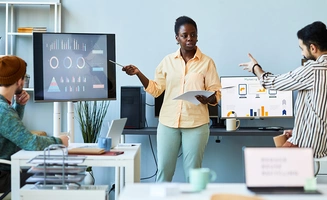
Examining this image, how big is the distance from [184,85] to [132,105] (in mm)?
1331

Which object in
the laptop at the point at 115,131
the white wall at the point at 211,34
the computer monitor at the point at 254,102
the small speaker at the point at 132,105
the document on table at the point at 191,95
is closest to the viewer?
the laptop at the point at 115,131

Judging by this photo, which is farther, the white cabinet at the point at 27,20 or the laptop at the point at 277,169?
the white cabinet at the point at 27,20

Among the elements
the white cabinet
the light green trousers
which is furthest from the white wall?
the light green trousers

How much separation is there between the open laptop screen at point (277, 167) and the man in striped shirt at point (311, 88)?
2.65 feet

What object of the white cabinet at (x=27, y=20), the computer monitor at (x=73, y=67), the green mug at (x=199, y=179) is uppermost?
the white cabinet at (x=27, y=20)

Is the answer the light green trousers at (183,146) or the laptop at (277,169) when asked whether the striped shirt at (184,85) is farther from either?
the laptop at (277,169)

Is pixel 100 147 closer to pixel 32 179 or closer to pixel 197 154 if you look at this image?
pixel 32 179

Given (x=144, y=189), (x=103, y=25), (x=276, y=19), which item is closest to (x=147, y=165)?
(x=103, y=25)

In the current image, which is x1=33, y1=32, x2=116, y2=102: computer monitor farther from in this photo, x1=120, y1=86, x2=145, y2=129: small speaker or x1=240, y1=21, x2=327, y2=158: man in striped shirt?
x1=240, y1=21, x2=327, y2=158: man in striped shirt

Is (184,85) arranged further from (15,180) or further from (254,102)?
(254,102)

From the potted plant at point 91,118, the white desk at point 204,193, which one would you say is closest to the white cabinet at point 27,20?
the potted plant at point 91,118

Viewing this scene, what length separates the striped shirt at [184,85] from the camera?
3203 millimetres

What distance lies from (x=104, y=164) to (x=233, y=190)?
960 millimetres

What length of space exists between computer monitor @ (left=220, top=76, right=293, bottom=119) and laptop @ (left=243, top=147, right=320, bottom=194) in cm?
276
